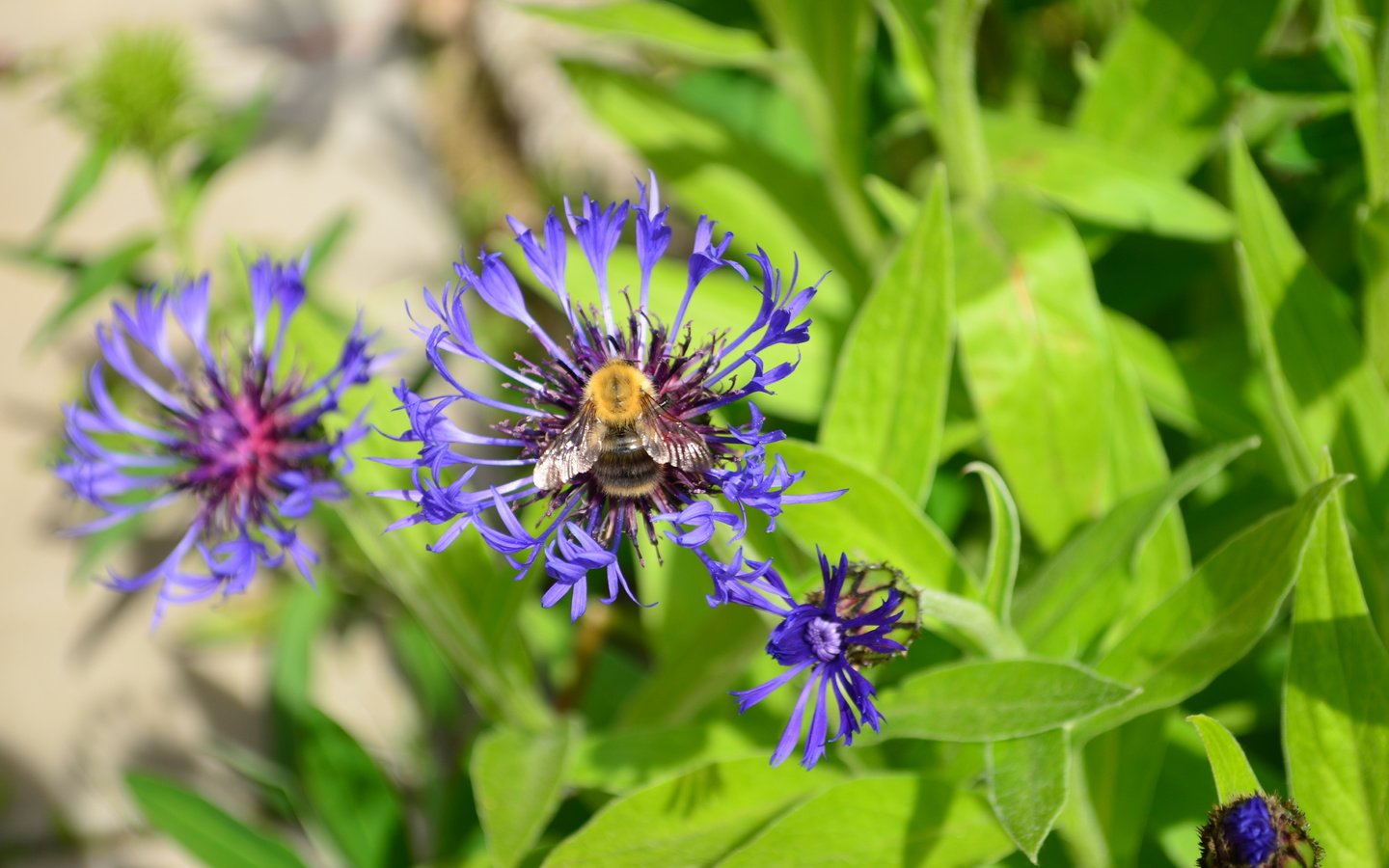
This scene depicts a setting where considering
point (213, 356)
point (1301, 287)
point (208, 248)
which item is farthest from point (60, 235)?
point (1301, 287)

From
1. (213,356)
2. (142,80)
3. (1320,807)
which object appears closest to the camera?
(1320,807)

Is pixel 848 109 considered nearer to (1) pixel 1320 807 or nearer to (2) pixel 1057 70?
(2) pixel 1057 70

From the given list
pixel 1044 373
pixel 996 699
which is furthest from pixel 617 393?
pixel 1044 373

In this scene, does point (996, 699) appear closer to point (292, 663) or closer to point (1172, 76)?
point (1172, 76)

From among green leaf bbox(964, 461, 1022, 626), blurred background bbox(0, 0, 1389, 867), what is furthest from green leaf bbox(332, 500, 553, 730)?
green leaf bbox(964, 461, 1022, 626)

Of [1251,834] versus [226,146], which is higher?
[226,146]

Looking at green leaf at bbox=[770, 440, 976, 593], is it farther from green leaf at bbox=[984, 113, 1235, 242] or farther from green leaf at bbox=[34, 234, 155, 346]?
green leaf at bbox=[34, 234, 155, 346]
